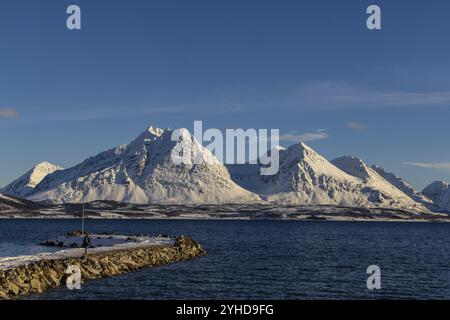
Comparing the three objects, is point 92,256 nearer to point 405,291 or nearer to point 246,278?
point 246,278

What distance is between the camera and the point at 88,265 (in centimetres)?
6184

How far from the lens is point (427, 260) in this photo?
89.9 meters

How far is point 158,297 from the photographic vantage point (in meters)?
48.6

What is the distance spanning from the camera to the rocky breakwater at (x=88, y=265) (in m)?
49.5

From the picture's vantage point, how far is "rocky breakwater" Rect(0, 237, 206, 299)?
49531 mm
